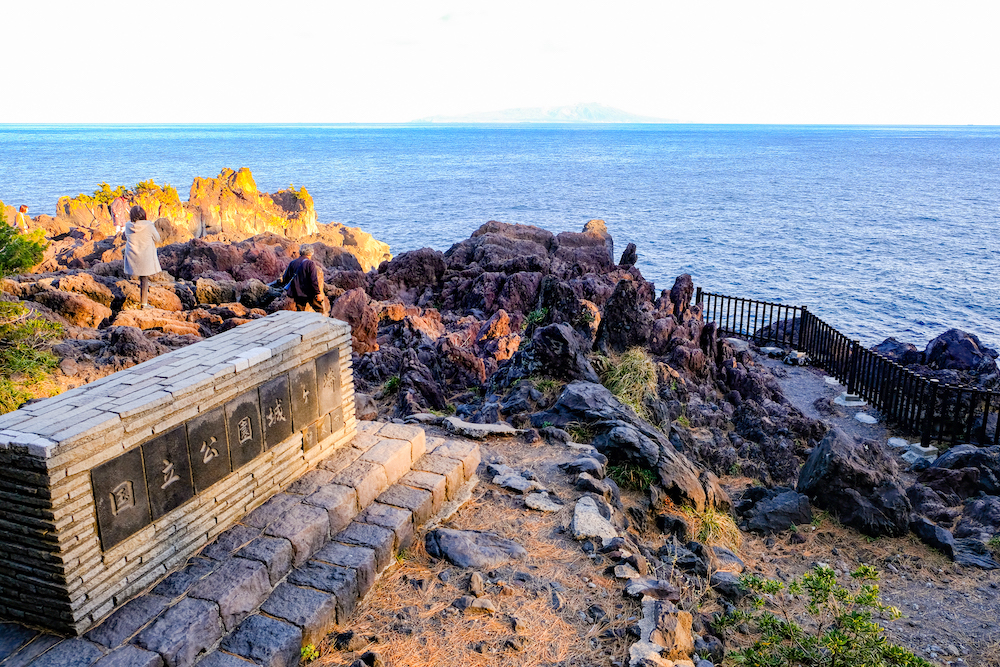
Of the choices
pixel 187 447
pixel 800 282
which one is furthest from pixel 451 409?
pixel 800 282

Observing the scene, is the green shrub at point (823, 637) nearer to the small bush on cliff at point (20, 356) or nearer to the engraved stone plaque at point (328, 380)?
the engraved stone plaque at point (328, 380)

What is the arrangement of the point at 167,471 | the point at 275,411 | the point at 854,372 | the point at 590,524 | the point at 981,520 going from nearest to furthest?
the point at 167,471, the point at 275,411, the point at 590,524, the point at 981,520, the point at 854,372

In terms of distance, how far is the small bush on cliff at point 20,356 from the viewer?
8.86 metres

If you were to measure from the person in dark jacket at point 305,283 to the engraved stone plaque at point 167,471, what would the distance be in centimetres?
731

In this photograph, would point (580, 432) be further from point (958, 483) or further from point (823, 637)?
point (958, 483)

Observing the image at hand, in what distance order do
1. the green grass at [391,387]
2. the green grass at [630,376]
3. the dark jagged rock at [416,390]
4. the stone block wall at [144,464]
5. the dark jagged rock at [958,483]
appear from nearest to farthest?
1. the stone block wall at [144,464]
2. the dark jagged rock at [958,483]
3. the dark jagged rock at [416,390]
4. the green grass at [630,376]
5. the green grass at [391,387]

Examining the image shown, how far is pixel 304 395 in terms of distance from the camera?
6578 millimetres

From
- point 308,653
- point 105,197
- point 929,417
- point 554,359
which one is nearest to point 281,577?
point 308,653

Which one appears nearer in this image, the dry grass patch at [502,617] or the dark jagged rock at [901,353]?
the dry grass patch at [502,617]

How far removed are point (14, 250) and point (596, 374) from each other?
28.0ft

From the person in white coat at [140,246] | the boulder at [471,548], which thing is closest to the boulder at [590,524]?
the boulder at [471,548]

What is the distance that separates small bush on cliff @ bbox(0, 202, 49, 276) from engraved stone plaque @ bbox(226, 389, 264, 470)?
17.2 feet

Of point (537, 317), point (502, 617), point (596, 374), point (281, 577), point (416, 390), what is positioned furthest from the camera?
point (537, 317)

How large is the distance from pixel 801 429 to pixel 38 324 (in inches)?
470
